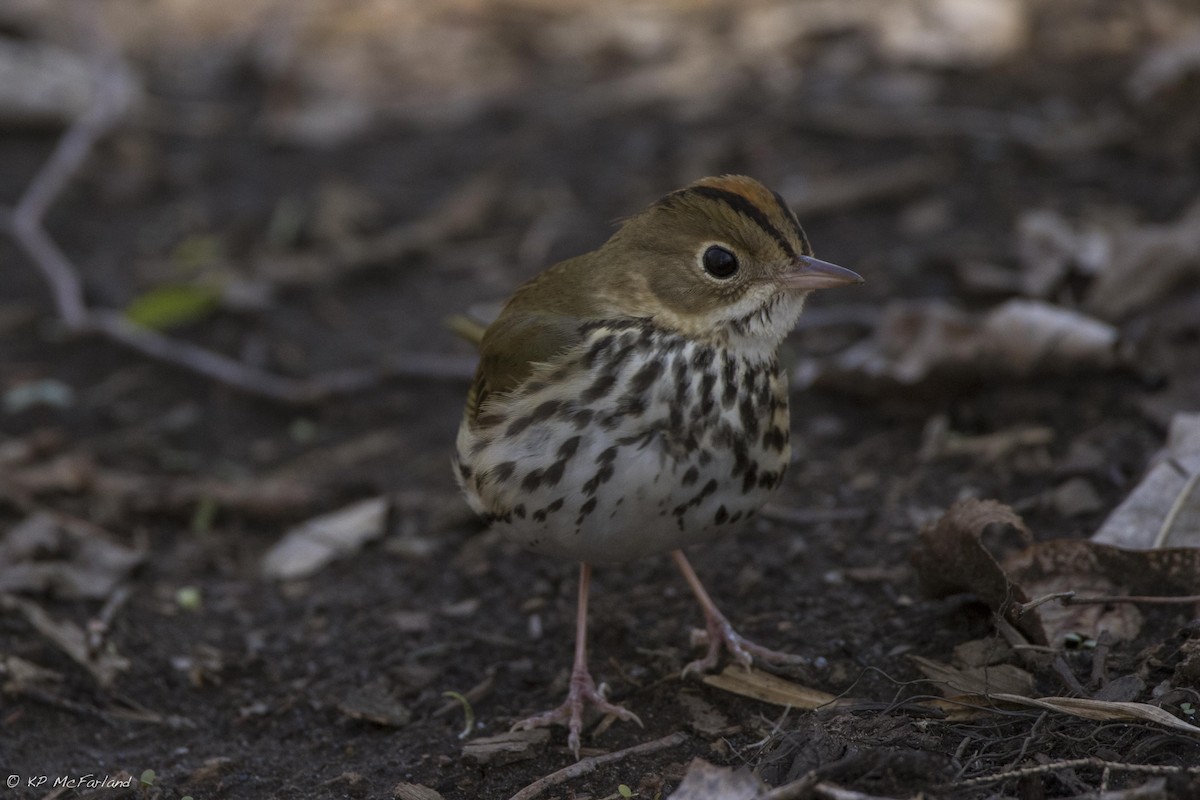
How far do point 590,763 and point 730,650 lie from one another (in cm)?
56

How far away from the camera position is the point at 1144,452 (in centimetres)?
400

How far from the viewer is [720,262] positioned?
11.0 ft

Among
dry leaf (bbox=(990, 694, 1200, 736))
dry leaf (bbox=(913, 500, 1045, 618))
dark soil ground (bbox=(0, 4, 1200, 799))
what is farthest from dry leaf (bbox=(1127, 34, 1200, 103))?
dry leaf (bbox=(990, 694, 1200, 736))

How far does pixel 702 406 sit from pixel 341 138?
16.7 feet

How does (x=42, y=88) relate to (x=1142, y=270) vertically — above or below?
above

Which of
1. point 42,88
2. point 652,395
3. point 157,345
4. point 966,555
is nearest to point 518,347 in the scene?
point 652,395

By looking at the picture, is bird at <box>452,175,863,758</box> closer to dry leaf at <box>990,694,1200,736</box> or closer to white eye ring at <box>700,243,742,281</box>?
white eye ring at <box>700,243,742,281</box>

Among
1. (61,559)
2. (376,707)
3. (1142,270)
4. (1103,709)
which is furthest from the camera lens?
(1142,270)

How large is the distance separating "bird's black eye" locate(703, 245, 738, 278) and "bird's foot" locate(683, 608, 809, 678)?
90 centimetres

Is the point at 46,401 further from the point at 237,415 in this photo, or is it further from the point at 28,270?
the point at 28,270

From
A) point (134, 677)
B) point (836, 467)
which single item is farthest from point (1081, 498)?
point (134, 677)

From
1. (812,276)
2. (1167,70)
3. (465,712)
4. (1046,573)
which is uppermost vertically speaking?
(1167,70)

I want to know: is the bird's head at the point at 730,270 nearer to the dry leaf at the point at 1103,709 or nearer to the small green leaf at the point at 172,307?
the dry leaf at the point at 1103,709

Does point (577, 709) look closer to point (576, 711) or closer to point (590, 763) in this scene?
point (576, 711)
